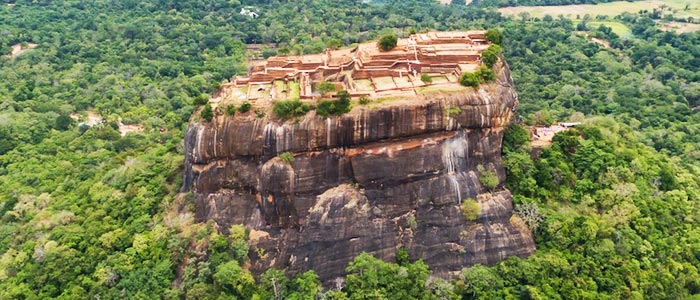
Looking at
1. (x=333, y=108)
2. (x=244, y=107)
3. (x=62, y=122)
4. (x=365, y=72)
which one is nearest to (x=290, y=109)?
(x=333, y=108)

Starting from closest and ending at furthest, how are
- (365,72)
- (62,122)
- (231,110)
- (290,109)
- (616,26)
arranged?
(290,109) → (231,110) → (365,72) → (62,122) → (616,26)

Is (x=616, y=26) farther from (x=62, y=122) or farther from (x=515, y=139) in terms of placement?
(x=62, y=122)

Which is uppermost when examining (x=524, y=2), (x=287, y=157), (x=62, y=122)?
(x=287, y=157)

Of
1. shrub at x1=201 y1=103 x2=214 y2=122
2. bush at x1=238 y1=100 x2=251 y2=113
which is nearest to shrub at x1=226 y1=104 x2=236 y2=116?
bush at x1=238 y1=100 x2=251 y2=113

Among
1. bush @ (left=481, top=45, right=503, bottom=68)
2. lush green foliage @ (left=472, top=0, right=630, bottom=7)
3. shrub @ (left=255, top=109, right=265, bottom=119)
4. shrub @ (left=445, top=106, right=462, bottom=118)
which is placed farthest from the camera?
lush green foliage @ (left=472, top=0, right=630, bottom=7)

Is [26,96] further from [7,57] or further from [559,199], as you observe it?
[559,199]

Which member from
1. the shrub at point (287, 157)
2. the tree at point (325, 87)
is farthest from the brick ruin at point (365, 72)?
the shrub at point (287, 157)

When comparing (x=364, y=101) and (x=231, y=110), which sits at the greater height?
(x=364, y=101)

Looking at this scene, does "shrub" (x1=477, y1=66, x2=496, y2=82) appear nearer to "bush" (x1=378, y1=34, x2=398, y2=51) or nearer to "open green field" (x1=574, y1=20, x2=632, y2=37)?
"bush" (x1=378, y1=34, x2=398, y2=51)

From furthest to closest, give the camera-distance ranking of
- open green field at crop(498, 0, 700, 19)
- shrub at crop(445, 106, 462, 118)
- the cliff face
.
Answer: open green field at crop(498, 0, 700, 19), shrub at crop(445, 106, 462, 118), the cliff face
